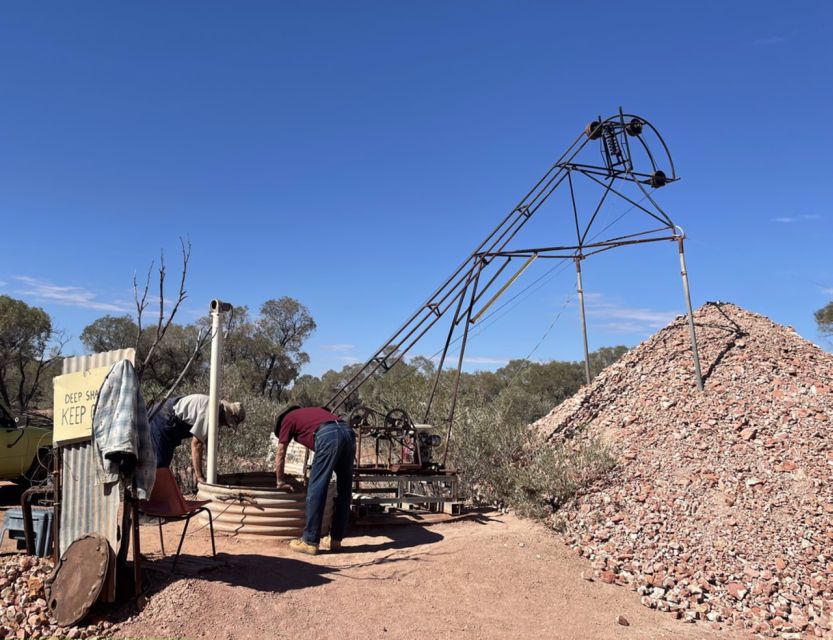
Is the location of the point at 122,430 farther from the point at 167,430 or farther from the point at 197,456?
the point at 197,456

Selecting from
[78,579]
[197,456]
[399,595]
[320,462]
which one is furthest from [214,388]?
[399,595]

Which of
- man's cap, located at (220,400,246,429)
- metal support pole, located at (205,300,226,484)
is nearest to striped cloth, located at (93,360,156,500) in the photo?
metal support pole, located at (205,300,226,484)

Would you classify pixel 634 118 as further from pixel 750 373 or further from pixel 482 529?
pixel 482 529

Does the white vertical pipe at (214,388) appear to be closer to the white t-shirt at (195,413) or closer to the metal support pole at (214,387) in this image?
the metal support pole at (214,387)

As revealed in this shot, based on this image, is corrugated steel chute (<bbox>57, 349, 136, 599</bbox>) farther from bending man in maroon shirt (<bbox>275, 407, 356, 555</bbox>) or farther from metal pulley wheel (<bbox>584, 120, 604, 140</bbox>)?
metal pulley wheel (<bbox>584, 120, 604, 140</bbox>)

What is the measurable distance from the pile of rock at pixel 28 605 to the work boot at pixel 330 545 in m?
2.47

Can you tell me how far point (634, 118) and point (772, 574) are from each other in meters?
6.90

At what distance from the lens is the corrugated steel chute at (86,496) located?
4598mm

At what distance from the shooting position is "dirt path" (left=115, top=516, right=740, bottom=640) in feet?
14.7

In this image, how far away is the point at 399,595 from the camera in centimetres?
536

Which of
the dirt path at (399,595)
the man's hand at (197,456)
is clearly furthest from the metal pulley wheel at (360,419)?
the man's hand at (197,456)

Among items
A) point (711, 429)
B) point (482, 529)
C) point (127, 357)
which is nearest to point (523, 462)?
point (482, 529)

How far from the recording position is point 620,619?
5500mm

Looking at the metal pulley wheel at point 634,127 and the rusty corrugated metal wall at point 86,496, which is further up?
the metal pulley wheel at point 634,127
